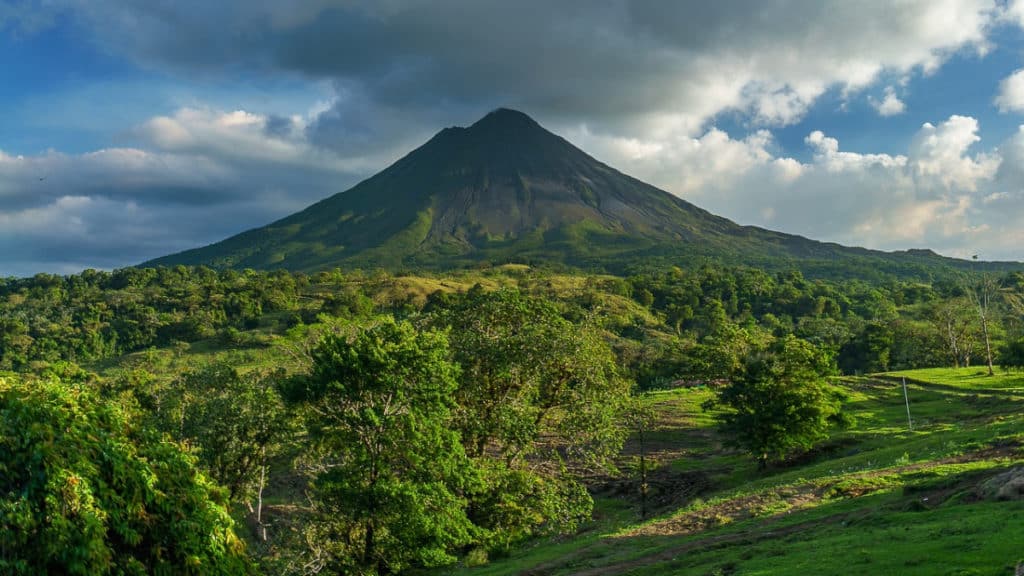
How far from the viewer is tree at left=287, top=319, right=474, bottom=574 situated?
22.2 meters

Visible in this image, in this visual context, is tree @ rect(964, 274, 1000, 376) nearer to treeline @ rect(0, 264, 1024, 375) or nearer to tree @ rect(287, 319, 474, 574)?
treeline @ rect(0, 264, 1024, 375)

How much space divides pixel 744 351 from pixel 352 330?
28048mm

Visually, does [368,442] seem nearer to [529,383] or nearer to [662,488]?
[529,383]

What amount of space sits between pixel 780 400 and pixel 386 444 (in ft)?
87.3

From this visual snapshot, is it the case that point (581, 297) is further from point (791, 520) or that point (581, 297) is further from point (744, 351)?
point (791, 520)

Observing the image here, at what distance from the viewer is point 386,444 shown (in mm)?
23141

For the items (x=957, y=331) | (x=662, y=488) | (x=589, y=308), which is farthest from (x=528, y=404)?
(x=957, y=331)

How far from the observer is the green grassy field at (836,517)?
12.7 meters

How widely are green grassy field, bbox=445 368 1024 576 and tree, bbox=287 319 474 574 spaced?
2934 millimetres

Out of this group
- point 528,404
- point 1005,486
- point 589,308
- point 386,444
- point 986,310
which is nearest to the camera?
point 1005,486

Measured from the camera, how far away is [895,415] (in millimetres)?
52406

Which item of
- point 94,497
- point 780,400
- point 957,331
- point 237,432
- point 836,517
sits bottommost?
point 957,331

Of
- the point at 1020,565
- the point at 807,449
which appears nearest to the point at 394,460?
the point at 1020,565

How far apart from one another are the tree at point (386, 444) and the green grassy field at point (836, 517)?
2934 millimetres
